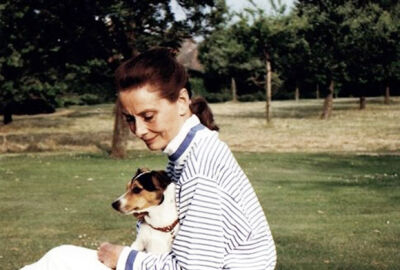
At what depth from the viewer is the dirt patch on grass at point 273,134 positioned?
29188mm

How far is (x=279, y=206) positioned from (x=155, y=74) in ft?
35.5

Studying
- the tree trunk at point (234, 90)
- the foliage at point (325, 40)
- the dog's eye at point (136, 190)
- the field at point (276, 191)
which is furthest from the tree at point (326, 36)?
the dog's eye at point (136, 190)

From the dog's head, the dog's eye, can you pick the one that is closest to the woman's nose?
the dog's head

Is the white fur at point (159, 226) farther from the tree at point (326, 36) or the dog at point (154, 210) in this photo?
the tree at point (326, 36)

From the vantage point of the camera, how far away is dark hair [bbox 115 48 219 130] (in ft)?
10.1

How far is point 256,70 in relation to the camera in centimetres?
6606

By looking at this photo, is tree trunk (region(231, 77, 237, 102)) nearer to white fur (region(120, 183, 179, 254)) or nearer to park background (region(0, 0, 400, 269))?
park background (region(0, 0, 400, 269))

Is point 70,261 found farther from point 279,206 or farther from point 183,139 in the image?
point 279,206

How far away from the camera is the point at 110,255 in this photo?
10.5 ft

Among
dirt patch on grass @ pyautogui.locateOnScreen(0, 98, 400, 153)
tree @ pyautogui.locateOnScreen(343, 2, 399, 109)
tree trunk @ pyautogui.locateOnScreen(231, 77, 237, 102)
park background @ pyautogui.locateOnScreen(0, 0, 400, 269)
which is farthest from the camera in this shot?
tree trunk @ pyautogui.locateOnScreen(231, 77, 237, 102)

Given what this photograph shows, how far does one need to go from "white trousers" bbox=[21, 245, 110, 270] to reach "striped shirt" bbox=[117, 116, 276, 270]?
1.10ft

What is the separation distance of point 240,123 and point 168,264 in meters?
42.1

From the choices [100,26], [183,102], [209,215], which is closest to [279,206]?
[183,102]

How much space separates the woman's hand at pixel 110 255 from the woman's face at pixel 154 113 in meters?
0.51
